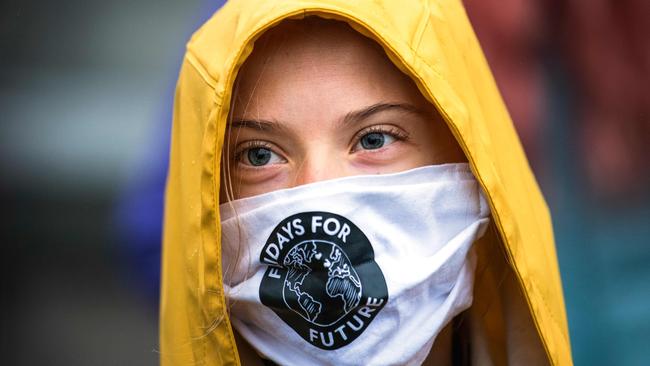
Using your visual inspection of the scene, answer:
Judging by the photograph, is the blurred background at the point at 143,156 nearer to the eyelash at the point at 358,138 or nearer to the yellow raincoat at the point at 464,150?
the yellow raincoat at the point at 464,150

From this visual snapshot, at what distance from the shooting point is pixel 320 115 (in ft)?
6.01

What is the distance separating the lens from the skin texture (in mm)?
1836

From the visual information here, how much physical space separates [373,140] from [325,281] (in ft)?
1.02

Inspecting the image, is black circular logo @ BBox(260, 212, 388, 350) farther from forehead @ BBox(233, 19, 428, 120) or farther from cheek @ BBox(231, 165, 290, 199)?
forehead @ BBox(233, 19, 428, 120)

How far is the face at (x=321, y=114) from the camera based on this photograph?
6.02 ft

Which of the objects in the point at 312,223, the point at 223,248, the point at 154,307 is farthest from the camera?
the point at 154,307

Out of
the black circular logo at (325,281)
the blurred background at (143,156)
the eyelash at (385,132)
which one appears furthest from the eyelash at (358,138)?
the blurred background at (143,156)

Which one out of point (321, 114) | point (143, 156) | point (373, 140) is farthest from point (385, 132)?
point (143, 156)

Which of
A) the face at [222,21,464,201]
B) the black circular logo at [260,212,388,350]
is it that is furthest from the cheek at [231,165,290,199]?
the black circular logo at [260,212,388,350]

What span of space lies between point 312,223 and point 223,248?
0.78 ft

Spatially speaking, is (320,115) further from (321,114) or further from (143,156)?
(143,156)

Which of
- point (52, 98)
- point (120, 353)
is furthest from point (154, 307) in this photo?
point (52, 98)

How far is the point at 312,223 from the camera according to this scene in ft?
5.84

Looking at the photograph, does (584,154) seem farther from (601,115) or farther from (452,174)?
(452,174)
